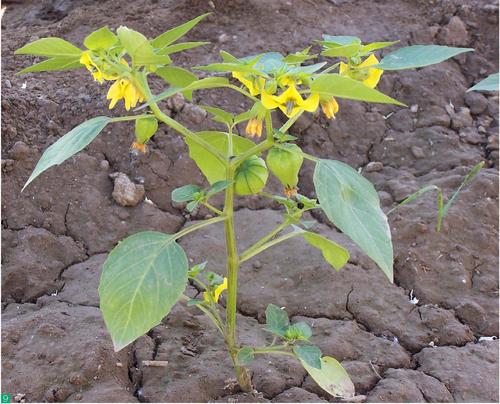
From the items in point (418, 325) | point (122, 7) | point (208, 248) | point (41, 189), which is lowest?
point (418, 325)

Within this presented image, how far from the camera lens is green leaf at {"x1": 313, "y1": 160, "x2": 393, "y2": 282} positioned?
89 cm

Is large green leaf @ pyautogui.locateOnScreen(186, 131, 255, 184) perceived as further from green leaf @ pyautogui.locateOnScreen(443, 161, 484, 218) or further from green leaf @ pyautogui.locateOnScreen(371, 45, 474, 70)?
green leaf @ pyautogui.locateOnScreen(443, 161, 484, 218)

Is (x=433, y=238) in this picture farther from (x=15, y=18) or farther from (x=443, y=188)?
(x=15, y=18)

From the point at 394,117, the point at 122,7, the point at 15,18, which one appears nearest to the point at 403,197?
the point at 394,117

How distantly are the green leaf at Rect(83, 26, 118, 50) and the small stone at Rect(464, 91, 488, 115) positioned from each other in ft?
5.25

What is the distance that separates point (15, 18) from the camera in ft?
8.64

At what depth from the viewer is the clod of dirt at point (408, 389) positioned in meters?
1.32

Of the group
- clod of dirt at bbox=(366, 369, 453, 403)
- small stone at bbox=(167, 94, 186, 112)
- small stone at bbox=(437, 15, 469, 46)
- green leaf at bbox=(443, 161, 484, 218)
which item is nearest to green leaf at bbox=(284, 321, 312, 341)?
clod of dirt at bbox=(366, 369, 453, 403)

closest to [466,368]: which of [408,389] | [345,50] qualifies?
[408,389]

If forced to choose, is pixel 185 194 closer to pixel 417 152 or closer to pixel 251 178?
pixel 251 178

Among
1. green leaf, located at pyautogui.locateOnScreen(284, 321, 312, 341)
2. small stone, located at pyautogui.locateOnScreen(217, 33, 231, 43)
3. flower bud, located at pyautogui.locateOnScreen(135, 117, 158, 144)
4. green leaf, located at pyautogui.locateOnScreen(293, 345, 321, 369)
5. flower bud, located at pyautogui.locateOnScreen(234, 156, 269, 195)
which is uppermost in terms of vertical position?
flower bud, located at pyautogui.locateOnScreen(135, 117, 158, 144)

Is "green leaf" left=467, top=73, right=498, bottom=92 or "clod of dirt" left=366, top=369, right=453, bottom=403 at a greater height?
"green leaf" left=467, top=73, right=498, bottom=92

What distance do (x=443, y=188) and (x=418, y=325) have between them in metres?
0.50

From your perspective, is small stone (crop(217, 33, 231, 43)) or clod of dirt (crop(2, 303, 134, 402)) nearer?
clod of dirt (crop(2, 303, 134, 402))
